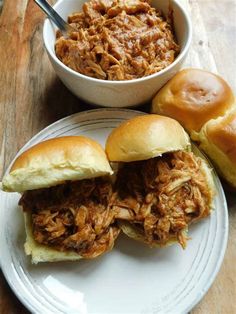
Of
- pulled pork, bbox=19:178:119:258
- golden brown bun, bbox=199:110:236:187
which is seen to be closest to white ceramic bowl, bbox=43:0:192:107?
golden brown bun, bbox=199:110:236:187

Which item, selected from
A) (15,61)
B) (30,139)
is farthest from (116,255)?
(15,61)

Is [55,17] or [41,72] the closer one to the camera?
[55,17]

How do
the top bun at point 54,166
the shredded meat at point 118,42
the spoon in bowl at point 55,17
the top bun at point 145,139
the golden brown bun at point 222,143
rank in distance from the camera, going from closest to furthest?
the top bun at point 54,166 → the top bun at point 145,139 → the golden brown bun at point 222,143 → the shredded meat at point 118,42 → the spoon in bowl at point 55,17

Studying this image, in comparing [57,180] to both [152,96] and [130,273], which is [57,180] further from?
[152,96]

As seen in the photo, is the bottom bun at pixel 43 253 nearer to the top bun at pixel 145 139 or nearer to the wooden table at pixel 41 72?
the wooden table at pixel 41 72

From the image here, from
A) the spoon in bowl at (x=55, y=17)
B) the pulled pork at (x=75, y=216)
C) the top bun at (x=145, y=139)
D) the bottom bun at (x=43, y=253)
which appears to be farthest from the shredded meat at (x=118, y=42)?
the bottom bun at (x=43, y=253)

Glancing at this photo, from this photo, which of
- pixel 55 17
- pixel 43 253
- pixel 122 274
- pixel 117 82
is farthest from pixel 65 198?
pixel 55 17

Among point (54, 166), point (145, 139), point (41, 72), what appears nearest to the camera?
point (54, 166)

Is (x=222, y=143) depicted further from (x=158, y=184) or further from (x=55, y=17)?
(x=55, y=17)
